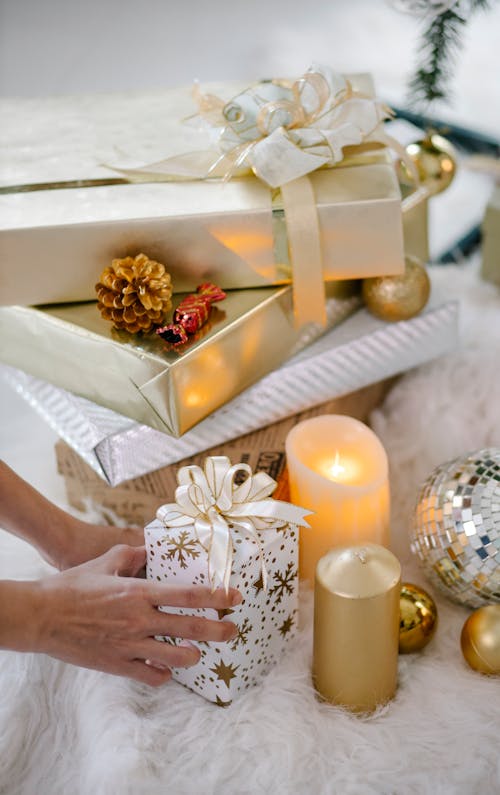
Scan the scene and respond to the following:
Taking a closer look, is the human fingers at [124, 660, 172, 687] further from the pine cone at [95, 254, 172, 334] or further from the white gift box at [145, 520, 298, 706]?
the pine cone at [95, 254, 172, 334]

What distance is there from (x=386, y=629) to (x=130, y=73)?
4.84 ft

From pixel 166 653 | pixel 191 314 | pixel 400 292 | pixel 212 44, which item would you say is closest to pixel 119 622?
pixel 166 653

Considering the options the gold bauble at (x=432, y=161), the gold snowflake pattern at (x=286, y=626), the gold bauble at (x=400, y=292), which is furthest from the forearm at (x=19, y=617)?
the gold bauble at (x=432, y=161)

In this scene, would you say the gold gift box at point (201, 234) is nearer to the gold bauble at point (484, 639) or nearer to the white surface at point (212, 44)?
the gold bauble at point (484, 639)

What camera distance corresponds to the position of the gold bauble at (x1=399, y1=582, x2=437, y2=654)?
2.38 ft

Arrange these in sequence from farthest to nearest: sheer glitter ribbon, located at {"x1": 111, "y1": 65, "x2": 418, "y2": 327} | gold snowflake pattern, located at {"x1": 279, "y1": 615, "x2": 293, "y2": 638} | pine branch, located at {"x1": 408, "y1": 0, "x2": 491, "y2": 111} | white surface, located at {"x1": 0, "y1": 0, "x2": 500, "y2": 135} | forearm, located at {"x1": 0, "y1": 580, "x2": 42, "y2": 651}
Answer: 1. white surface, located at {"x1": 0, "y1": 0, "x2": 500, "y2": 135}
2. pine branch, located at {"x1": 408, "y1": 0, "x2": 491, "y2": 111}
3. sheer glitter ribbon, located at {"x1": 111, "y1": 65, "x2": 418, "y2": 327}
4. gold snowflake pattern, located at {"x1": 279, "y1": 615, "x2": 293, "y2": 638}
5. forearm, located at {"x1": 0, "y1": 580, "x2": 42, "y2": 651}

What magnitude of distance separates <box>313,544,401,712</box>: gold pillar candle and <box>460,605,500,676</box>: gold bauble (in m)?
0.07

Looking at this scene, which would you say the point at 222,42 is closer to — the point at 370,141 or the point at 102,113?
the point at 102,113

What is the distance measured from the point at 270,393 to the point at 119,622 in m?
0.31

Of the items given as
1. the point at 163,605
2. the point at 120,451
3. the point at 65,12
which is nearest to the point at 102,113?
the point at 120,451

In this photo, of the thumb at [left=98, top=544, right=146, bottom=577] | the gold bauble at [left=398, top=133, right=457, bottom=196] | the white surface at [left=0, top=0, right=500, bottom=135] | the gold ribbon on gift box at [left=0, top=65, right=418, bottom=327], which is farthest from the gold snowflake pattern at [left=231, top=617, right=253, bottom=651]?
the white surface at [left=0, top=0, right=500, bottom=135]


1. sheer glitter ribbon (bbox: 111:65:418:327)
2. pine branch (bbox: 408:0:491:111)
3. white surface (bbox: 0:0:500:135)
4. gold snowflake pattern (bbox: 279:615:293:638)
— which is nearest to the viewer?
gold snowflake pattern (bbox: 279:615:293:638)

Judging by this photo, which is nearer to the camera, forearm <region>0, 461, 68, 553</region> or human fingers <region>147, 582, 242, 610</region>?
human fingers <region>147, 582, 242, 610</region>

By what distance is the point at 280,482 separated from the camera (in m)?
0.84
